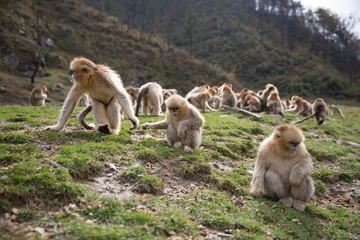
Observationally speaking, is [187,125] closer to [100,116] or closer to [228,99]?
[100,116]

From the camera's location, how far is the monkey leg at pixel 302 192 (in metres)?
6.05

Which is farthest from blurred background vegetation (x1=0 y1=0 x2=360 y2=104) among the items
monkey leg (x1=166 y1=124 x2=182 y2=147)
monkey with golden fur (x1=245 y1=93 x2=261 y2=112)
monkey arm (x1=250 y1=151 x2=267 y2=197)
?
monkey arm (x1=250 y1=151 x2=267 y2=197)

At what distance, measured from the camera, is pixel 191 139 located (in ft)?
26.7

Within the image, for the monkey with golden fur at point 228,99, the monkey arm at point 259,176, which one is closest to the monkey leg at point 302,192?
the monkey arm at point 259,176

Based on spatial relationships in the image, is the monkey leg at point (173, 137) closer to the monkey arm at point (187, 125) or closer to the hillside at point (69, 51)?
the monkey arm at point (187, 125)

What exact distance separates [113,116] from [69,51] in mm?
40933

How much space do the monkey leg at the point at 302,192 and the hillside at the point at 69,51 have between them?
87.9 feet

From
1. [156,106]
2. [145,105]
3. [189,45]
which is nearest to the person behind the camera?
[156,106]

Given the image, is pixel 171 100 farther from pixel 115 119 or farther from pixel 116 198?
pixel 116 198

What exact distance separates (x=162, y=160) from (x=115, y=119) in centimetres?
228

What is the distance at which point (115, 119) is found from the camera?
832 cm

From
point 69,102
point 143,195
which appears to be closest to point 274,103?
point 69,102

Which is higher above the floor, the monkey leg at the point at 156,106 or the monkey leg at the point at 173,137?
the monkey leg at the point at 156,106

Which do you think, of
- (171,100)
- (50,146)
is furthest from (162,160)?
(50,146)
